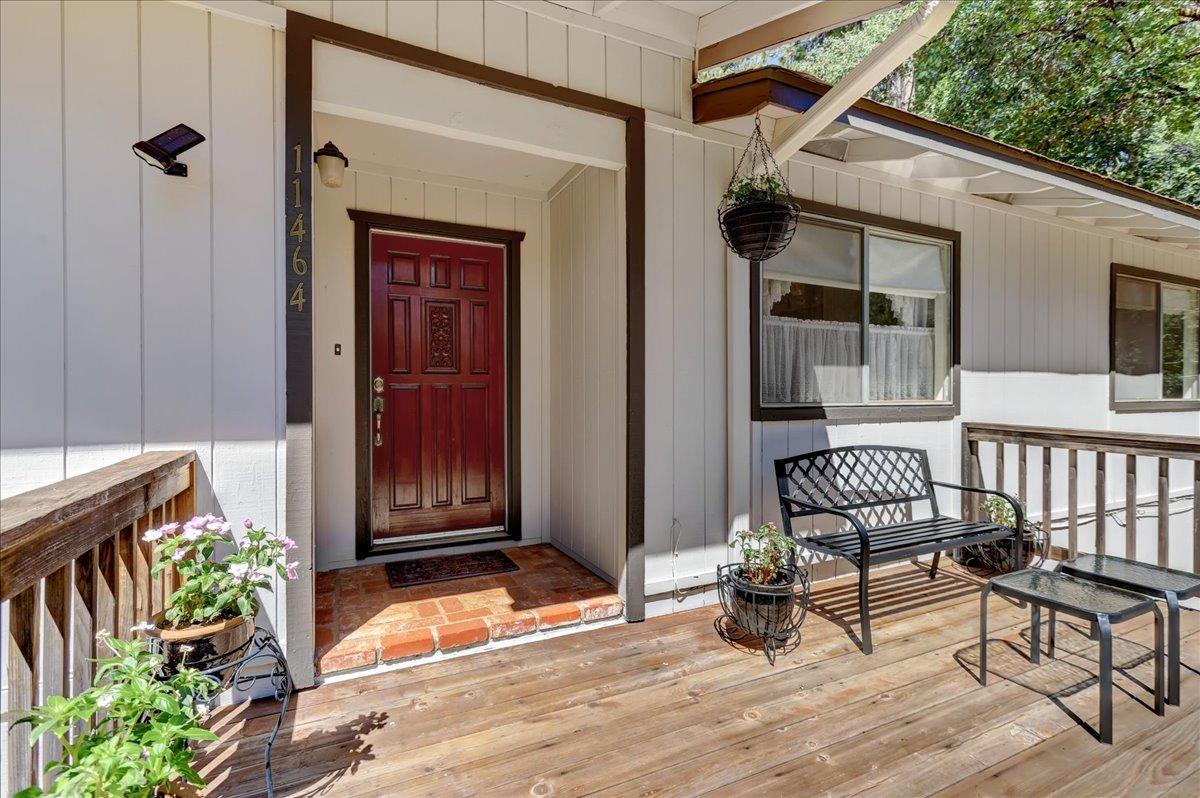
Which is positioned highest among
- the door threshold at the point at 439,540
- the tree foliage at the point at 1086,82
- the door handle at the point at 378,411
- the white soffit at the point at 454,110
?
the tree foliage at the point at 1086,82

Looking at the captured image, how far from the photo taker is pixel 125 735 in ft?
3.66

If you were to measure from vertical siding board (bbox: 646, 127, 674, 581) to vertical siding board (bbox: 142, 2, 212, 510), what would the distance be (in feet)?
6.41

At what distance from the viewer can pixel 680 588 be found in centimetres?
294

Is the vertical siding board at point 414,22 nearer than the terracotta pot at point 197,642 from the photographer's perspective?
No

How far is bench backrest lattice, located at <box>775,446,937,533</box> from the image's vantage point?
3.17m

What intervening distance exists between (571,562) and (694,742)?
1.71m

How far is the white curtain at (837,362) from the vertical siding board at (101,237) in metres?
3.01

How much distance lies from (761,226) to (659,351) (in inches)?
31.8

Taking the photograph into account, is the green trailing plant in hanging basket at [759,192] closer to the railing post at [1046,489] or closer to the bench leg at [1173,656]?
the bench leg at [1173,656]

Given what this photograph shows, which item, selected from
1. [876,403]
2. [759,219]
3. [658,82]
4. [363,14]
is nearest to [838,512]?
[876,403]

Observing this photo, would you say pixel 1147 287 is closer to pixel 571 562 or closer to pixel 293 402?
pixel 571 562

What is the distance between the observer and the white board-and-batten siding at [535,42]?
7.39 ft

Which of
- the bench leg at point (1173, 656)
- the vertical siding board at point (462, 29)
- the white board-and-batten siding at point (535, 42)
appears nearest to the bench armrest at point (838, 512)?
the bench leg at point (1173, 656)

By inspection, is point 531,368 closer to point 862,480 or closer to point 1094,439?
point 862,480
